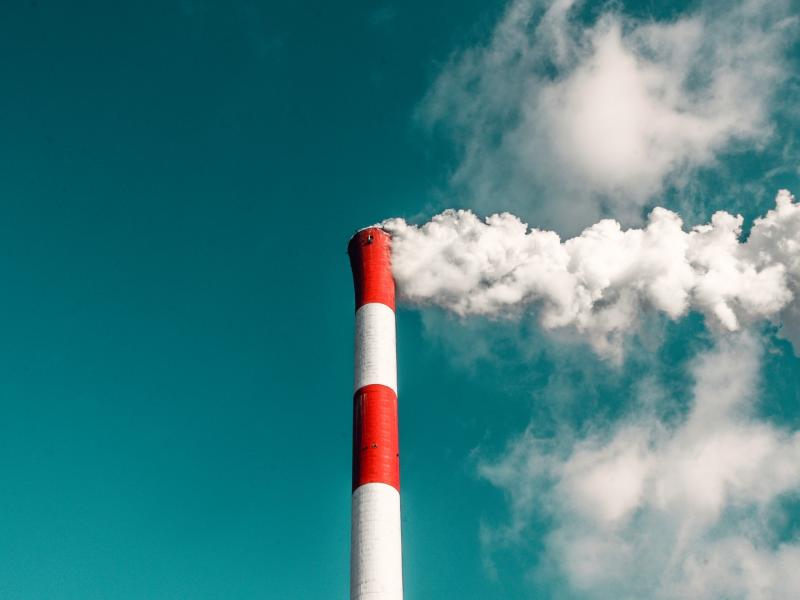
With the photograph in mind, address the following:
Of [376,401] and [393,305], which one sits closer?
[376,401]

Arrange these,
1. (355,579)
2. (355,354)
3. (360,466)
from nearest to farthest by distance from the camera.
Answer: (355,579) → (360,466) → (355,354)

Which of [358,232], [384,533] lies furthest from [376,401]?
[358,232]

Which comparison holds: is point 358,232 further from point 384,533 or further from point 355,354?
point 384,533

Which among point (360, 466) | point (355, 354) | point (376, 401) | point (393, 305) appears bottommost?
point (360, 466)

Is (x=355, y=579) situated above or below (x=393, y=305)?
below

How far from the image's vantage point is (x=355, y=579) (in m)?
23.6

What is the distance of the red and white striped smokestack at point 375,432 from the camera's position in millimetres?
23516

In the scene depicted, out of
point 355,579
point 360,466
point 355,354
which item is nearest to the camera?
point 355,579

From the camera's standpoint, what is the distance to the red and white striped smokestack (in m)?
23.5

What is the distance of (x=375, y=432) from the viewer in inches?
1037

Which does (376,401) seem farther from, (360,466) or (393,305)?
(393,305)

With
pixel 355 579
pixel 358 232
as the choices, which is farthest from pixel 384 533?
pixel 358 232

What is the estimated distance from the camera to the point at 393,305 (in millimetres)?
30938

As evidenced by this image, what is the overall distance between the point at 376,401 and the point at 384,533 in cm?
497
